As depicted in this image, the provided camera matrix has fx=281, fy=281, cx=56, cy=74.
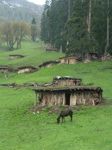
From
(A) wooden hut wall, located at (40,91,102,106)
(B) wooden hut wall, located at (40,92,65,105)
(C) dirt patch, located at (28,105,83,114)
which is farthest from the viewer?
(B) wooden hut wall, located at (40,92,65,105)

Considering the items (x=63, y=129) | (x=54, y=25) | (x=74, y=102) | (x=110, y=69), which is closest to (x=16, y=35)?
(x=54, y=25)

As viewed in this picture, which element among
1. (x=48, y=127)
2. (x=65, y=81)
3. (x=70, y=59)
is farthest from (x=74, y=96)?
(x=70, y=59)

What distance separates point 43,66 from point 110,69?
1754 cm

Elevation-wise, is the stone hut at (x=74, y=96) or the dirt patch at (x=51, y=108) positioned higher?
the stone hut at (x=74, y=96)

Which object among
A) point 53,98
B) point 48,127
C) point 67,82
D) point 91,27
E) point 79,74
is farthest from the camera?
point 91,27

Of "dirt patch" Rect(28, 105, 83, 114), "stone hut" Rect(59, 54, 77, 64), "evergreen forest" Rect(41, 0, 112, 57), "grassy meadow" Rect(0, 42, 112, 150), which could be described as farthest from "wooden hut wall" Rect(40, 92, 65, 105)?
"stone hut" Rect(59, 54, 77, 64)

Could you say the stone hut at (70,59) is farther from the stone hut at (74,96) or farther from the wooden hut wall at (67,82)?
the stone hut at (74,96)

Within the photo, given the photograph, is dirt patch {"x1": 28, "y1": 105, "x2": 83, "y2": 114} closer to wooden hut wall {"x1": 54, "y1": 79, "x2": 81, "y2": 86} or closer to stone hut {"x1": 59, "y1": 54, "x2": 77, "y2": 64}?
wooden hut wall {"x1": 54, "y1": 79, "x2": 81, "y2": 86}

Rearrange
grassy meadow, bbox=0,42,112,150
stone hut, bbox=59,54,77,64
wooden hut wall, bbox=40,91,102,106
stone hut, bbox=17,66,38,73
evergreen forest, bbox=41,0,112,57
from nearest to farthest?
1. grassy meadow, bbox=0,42,112,150
2. wooden hut wall, bbox=40,91,102,106
3. evergreen forest, bbox=41,0,112,57
4. stone hut, bbox=59,54,77,64
5. stone hut, bbox=17,66,38,73

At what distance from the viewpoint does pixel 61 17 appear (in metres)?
83.1

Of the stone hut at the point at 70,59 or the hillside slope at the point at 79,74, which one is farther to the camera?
the stone hut at the point at 70,59

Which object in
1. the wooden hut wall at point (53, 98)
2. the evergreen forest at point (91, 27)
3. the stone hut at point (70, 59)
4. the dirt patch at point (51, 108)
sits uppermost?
the evergreen forest at point (91, 27)

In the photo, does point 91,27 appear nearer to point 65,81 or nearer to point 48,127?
point 65,81

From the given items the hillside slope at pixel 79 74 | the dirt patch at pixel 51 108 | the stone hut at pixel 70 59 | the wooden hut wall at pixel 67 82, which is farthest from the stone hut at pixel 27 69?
the dirt patch at pixel 51 108
